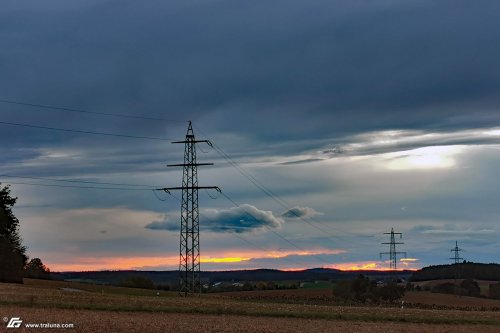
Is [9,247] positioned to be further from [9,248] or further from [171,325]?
[171,325]

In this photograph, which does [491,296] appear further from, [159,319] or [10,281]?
[159,319]

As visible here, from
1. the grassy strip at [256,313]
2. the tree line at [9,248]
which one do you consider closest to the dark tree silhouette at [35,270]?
the tree line at [9,248]

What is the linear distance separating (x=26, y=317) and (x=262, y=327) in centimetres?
1602

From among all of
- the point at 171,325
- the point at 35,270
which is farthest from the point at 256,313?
the point at 35,270

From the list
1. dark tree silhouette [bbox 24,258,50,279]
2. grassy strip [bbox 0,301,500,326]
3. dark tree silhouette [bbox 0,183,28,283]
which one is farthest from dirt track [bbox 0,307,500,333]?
dark tree silhouette [bbox 24,258,50,279]

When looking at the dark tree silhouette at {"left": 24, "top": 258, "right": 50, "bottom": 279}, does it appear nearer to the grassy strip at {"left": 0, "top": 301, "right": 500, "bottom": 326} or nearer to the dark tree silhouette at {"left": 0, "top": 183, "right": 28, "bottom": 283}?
the dark tree silhouette at {"left": 0, "top": 183, "right": 28, "bottom": 283}

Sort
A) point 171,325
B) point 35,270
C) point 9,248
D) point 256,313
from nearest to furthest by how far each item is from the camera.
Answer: point 171,325
point 256,313
point 9,248
point 35,270

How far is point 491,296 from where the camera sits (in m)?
191

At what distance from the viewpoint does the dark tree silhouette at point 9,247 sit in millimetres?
117625

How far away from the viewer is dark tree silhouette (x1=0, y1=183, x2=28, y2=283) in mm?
117625

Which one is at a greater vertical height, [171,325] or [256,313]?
[171,325]

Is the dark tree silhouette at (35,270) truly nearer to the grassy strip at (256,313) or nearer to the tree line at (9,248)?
the tree line at (9,248)

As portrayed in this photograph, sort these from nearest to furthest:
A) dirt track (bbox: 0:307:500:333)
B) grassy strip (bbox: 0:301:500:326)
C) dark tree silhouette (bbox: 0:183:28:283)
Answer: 1. dirt track (bbox: 0:307:500:333)
2. grassy strip (bbox: 0:301:500:326)
3. dark tree silhouette (bbox: 0:183:28:283)

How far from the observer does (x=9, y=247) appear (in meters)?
120
